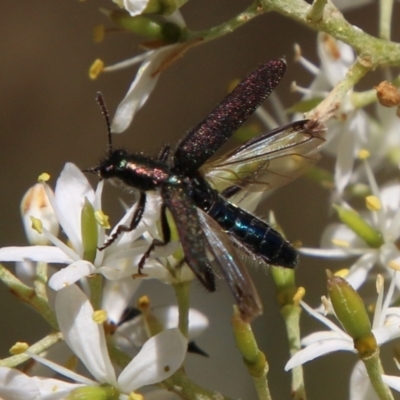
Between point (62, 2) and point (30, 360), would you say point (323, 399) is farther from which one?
point (62, 2)

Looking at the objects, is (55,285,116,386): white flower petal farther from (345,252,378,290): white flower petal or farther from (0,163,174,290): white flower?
(345,252,378,290): white flower petal

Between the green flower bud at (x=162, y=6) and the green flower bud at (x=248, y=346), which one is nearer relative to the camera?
the green flower bud at (x=248, y=346)

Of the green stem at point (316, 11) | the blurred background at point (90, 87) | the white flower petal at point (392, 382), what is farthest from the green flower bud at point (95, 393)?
the blurred background at point (90, 87)

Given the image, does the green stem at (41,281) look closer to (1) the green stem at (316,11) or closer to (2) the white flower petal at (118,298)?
(2) the white flower petal at (118,298)

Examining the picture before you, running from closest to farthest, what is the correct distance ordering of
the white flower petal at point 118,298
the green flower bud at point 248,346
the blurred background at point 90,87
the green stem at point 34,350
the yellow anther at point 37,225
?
the green flower bud at point 248,346 → the green stem at point 34,350 → the yellow anther at point 37,225 → the white flower petal at point 118,298 → the blurred background at point 90,87

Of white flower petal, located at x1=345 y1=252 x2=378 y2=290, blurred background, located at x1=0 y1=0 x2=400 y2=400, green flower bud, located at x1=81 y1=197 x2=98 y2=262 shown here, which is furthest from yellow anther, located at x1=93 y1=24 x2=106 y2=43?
blurred background, located at x1=0 y1=0 x2=400 y2=400

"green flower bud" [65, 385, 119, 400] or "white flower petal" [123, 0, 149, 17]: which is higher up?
"white flower petal" [123, 0, 149, 17]
